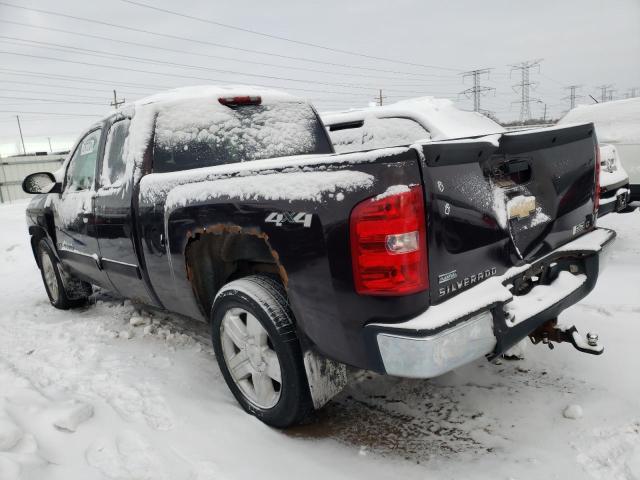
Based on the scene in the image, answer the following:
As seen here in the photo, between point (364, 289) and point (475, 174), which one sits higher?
point (475, 174)

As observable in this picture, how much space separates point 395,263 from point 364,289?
0.17 metres

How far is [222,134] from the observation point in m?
3.47

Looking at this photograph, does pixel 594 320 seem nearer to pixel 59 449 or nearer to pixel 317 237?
pixel 317 237

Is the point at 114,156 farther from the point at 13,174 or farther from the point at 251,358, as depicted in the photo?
the point at 13,174

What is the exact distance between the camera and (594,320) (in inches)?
143

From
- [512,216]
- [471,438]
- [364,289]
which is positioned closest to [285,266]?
[364,289]

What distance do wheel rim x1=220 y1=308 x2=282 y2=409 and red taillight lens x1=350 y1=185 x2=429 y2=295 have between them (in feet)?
2.70

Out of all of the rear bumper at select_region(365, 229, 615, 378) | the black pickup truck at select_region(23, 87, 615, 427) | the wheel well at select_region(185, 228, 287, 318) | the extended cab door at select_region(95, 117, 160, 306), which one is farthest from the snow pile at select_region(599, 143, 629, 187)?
the extended cab door at select_region(95, 117, 160, 306)

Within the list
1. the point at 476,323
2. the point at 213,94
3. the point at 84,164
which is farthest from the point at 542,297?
the point at 84,164

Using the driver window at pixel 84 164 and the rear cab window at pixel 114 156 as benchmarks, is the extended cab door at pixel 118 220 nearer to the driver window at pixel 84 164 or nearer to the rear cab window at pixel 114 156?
the rear cab window at pixel 114 156

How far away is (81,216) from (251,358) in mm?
2365

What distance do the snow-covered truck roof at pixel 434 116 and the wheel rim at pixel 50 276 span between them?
4004 millimetres

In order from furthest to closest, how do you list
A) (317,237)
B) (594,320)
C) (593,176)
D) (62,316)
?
(62,316) < (594,320) < (593,176) < (317,237)

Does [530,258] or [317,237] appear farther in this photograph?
[530,258]
